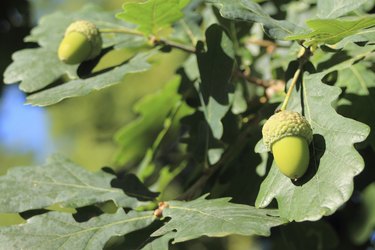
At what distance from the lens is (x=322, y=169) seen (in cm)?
97

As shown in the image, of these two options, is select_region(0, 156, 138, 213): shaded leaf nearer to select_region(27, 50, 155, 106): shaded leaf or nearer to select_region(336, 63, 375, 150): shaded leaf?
select_region(27, 50, 155, 106): shaded leaf

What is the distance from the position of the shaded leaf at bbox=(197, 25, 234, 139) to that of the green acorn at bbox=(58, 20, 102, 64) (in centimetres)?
22

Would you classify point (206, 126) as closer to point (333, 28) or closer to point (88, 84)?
point (88, 84)

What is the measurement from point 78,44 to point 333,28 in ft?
1.73

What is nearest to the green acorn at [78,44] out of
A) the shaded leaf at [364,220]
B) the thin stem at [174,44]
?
the thin stem at [174,44]

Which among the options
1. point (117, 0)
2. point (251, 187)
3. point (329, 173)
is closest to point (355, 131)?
point (329, 173)

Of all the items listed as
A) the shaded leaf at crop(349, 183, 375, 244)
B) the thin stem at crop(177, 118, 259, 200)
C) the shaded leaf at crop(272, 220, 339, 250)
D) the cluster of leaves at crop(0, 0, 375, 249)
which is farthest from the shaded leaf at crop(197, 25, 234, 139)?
the shaded leaf at crop(349, 183, 375, 244)

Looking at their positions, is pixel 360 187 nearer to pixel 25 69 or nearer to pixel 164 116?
pixel 164 116

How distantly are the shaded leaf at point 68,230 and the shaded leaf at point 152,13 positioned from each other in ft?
1.25

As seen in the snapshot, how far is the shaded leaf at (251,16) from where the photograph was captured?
1050mm

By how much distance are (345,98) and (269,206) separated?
303 mm

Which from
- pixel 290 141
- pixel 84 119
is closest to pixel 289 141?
pixel 290 141

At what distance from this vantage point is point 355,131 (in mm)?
991

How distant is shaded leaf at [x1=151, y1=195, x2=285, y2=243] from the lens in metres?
0.92
